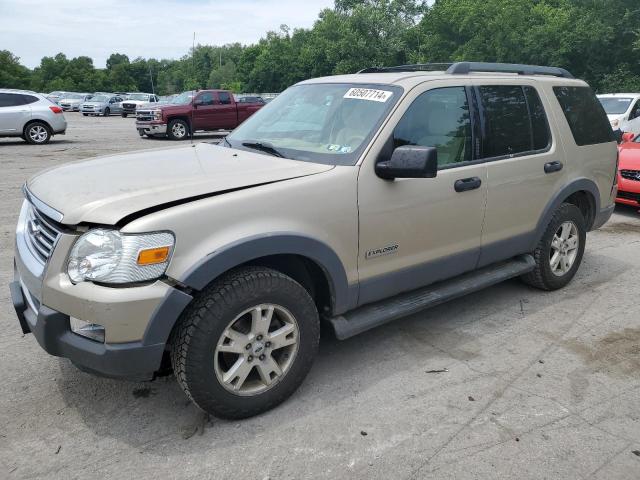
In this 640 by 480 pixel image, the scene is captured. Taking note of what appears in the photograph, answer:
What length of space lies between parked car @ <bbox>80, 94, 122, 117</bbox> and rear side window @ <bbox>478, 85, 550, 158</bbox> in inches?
1450

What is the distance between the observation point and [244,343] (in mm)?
2838

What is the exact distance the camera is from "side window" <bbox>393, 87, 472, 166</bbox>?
3496mm

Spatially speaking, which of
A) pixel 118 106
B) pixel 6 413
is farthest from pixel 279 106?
pixel 118 106

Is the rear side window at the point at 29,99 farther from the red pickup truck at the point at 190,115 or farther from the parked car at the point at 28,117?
the red pickup truck at the point at 190,115

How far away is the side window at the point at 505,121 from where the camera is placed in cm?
398

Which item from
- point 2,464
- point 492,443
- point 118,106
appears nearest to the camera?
point 2,464

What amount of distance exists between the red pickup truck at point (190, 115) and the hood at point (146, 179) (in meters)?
15.7

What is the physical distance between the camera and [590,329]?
4117 mm

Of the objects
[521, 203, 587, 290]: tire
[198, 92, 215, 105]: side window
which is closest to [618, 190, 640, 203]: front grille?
[521, 203, 587, 290]: tire

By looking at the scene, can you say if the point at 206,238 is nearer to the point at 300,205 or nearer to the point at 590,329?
the point at 300,205

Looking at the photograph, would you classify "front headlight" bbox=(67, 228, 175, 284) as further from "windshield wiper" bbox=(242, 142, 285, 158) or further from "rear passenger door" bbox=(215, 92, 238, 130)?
"rear passenger door" bbox=(215, 92, 238, 130)

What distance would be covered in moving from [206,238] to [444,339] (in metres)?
2.04

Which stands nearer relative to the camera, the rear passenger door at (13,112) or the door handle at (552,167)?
the door handle at (552,167)

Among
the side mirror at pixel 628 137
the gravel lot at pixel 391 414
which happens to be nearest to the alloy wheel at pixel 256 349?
the gravel lot at pixel 391 414
